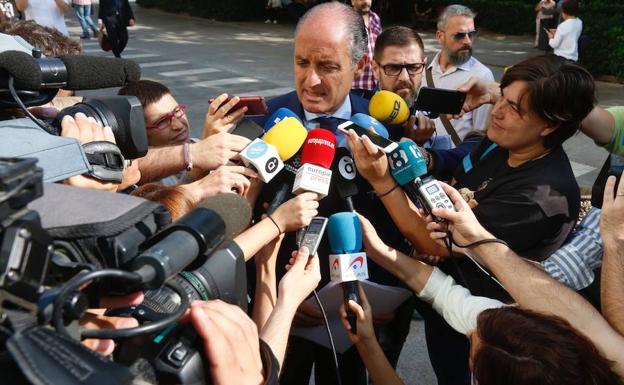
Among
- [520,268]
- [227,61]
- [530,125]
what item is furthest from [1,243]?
[227,61]

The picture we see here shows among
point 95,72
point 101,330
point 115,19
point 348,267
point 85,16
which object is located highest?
point 95,72

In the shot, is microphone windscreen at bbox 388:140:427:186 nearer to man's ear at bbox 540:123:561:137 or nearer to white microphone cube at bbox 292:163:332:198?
white microphone cube at bbox 292:163:332:198

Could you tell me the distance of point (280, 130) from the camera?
1887mm

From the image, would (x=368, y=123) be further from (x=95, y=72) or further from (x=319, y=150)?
(x=95, y=72)

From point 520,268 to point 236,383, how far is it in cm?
98

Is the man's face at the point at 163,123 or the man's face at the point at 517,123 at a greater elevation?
the man's face at the point at 517,123

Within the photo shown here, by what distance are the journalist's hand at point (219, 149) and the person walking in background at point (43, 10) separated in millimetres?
5512

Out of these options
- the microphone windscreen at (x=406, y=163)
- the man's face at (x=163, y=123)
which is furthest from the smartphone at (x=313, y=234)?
the man's face at (x=163, y=123)

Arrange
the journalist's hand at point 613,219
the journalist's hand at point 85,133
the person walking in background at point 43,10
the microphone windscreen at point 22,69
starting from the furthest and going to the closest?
1. the person walking in background at point 43,10
2. the journalist's hand at point 613,219
3. the journalist's hand at point 85,133
4. the microphone windscreen at point 22,69

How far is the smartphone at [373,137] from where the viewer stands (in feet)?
6.05

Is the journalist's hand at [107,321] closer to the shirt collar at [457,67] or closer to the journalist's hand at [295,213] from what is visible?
the journalist's hand at [295,213]

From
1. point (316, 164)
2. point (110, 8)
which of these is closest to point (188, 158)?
point (316, 164)

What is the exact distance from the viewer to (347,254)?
178cm

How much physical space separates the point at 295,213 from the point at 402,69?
167 cm
